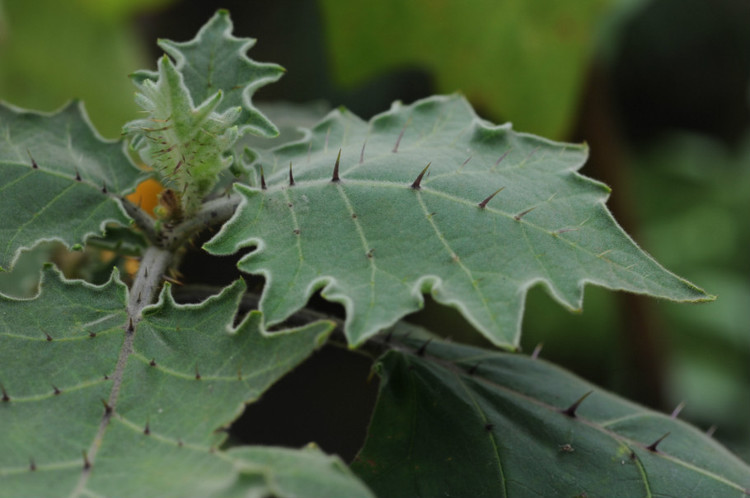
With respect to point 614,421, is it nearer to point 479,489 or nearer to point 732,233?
point 479,489

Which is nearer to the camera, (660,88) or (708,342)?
(708,342)

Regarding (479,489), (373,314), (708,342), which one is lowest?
(708,342)

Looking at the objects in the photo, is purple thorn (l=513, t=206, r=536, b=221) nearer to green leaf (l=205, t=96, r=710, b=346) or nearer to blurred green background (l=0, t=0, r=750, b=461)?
green leaf (l=205, t=96, r=710, b=346)

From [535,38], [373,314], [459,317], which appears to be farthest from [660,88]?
[373,314]

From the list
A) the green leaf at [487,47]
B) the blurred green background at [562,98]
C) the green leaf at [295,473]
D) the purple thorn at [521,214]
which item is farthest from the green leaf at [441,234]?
the green leaf at [487,47]

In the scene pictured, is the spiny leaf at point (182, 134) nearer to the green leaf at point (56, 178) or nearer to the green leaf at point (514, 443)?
the green leaf at point (56, 178)
